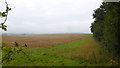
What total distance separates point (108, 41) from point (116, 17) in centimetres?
280

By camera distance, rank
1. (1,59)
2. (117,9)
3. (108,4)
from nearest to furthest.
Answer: (1,59), (117,9), (108,4)

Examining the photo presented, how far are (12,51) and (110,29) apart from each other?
586 inches

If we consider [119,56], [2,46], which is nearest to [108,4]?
[119,56]

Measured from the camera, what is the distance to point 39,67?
16.9m

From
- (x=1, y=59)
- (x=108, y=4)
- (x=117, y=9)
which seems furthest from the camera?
(x=108, y=4)

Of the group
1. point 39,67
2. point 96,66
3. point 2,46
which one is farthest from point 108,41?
point 2,46

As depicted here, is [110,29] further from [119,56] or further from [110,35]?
[119,56]

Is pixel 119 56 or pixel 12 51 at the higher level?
pixel 12 51

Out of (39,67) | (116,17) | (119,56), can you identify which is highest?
(116,17)

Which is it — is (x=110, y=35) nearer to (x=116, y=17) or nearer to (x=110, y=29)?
(x=110, y=29)

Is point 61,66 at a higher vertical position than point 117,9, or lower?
lower

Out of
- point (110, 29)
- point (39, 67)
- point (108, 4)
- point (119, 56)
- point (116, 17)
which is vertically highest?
point (108, 4)

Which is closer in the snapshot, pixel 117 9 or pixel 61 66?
pixel 117 9

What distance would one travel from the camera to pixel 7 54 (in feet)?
7.29
